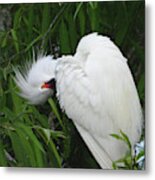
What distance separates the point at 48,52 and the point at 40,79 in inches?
4.1

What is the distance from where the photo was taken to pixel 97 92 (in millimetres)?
2078

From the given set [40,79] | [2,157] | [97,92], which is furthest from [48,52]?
[2,157]

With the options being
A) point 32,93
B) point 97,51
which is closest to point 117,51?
point 97,51

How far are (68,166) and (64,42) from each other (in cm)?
46

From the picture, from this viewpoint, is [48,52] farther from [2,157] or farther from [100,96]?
[2,157]

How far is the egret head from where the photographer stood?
213cm

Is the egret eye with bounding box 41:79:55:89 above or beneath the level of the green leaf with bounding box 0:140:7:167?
above

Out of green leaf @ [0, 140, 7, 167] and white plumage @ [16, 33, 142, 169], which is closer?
white plumage @ [16, 33, 142, 169]

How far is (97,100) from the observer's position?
2078 mm

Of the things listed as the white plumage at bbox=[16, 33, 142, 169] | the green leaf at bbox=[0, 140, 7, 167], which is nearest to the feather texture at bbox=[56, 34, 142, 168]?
the white plumage at bbox=[16, 33, 142, 169]

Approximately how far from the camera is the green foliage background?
2062 mm

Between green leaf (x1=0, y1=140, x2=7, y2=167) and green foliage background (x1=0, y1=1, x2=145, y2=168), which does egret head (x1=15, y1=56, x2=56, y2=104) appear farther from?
green leaf (x1=0, y1=140, x2=7, y2=167)

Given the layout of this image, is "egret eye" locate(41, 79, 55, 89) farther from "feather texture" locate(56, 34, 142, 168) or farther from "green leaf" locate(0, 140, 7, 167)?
"green leaf" locate(0, 140, 7, 167)

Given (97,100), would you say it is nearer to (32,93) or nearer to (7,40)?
(32,93)
